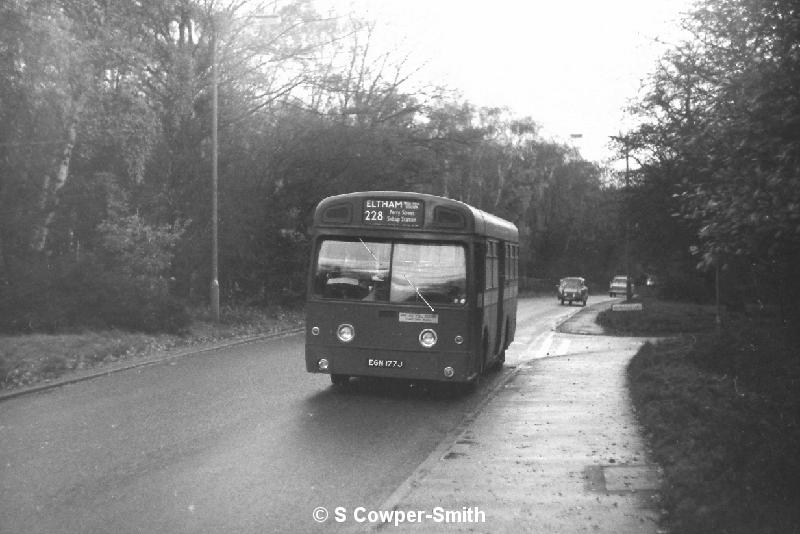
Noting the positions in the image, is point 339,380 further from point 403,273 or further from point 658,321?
point 658,321

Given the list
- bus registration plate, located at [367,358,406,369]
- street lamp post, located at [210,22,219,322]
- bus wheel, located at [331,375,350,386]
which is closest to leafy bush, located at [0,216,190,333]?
street lamp post, located at [210,22,219,322]

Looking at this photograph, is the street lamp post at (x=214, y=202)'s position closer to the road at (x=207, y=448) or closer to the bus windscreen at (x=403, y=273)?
the road at (x=207, y=448)

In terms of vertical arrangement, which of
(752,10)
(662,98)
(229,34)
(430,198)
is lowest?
(430,198)

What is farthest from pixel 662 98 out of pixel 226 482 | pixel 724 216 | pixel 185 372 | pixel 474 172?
pixel 474 172

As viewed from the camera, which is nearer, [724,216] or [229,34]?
[724,216]

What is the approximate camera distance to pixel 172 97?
1109 inches

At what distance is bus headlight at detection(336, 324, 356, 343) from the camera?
567 inches

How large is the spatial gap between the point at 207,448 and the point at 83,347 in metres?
10.1

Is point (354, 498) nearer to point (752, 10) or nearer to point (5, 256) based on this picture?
point (752, 10)

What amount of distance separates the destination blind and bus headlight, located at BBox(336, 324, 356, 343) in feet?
4.97

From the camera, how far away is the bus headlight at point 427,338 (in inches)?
562

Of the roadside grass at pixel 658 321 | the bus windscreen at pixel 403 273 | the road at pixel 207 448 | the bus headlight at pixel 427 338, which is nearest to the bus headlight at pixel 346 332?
the bus windscreen at pixel 403 273

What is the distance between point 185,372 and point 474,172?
212ft

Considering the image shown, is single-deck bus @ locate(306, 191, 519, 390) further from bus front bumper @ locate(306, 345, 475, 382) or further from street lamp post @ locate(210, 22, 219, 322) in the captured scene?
street lamp post @ locate(210, 22, 219, 322)
